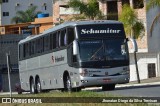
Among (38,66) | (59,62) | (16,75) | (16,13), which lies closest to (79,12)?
(16,75)

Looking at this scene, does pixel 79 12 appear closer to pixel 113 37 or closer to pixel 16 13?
pixel 113 37

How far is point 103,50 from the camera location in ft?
90.3

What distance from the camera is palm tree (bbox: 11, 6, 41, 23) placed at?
102500 mm

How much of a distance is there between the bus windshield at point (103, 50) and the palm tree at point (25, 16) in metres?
75.0

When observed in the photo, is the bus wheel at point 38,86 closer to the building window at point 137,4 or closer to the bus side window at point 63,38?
the bus side window at point 63,38

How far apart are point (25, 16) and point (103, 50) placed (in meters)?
76.6

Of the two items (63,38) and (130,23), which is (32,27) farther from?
(63,38)

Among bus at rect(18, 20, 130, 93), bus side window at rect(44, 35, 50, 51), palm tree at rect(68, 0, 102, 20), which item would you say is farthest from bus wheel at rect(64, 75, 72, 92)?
palm tree at rect(68, 0, 102, 20)

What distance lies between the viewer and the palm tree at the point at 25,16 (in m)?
102

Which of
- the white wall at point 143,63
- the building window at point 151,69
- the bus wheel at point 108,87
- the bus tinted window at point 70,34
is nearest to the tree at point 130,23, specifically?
the white wall at point 143,63

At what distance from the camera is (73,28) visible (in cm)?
2800

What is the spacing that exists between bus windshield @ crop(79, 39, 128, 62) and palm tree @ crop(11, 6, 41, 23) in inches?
2952

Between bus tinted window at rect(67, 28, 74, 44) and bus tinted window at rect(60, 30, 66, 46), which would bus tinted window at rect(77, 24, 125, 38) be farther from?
bus tinted window at rect(60, 30, 66, 46)

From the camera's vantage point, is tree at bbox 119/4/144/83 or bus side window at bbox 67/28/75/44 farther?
tree at bbox 119/4/144/83
